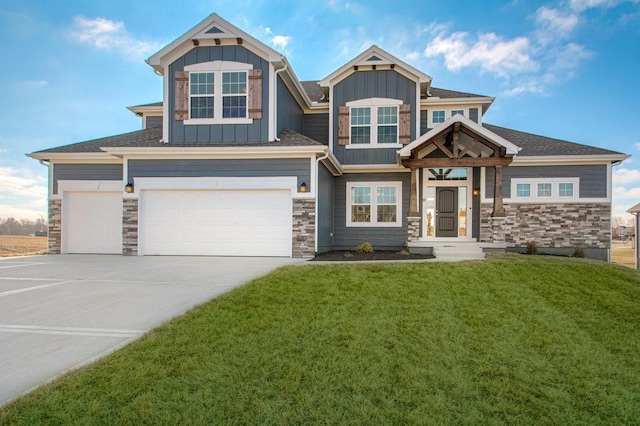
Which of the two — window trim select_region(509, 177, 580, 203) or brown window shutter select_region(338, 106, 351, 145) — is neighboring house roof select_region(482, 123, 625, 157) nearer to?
window trim select_region(509, 177, 580, 203)

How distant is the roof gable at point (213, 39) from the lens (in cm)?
1149

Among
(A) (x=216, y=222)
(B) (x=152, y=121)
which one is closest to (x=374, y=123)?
(A) (x=216, y=222)

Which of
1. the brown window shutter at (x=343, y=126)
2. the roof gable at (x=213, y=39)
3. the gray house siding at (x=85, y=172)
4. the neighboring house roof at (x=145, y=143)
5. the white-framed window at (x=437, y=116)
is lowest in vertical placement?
the gray house siding at (x=85, y=172)

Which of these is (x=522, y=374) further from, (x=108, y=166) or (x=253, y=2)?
(x=108, y=166)

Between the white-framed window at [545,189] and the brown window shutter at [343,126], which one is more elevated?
the brown window shutter at [343,126]

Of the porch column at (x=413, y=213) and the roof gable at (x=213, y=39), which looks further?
the porch column at (x=413, y=213)

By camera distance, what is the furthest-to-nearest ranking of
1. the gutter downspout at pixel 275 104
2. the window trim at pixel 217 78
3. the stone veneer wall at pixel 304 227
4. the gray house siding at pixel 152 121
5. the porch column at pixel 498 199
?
the gray house siding at pixel 152 121
the window trim at pixel 217 78
the gutter downspout at pixel 275 104
the porch column at pixel 498 199
the stone veneer wall at pixel 304 227

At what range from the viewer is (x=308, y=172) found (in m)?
11.0

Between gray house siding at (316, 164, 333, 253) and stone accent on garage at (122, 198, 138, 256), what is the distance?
18.2 feet

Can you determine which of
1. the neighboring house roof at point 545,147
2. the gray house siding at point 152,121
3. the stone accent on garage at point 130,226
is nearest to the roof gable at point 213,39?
the stone accent on garage at point 130,226

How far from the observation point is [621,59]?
12.5 metres

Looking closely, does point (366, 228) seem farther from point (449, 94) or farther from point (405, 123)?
point (449, 94)

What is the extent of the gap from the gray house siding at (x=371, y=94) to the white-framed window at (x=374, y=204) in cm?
89

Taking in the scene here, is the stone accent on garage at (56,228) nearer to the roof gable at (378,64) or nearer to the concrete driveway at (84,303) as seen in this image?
the concrete driveway at (84,303)
